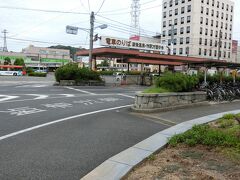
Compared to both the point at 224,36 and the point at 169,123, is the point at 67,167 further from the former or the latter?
the point at 224,36

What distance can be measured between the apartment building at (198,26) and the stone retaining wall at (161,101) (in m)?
75.1

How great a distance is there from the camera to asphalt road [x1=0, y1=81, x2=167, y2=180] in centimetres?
506

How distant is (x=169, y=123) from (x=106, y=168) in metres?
5.09

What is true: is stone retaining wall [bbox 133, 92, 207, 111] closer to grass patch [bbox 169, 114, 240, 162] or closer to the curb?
the curb

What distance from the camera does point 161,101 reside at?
12.1 metres

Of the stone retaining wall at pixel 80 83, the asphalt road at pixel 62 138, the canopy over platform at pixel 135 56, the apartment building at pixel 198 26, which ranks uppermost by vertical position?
the apartment building at pixel 198 26

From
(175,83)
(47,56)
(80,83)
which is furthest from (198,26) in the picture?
(175,83)

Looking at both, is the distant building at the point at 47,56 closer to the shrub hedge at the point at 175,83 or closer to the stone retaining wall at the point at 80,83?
the stone retaining wall at the point at 80,83

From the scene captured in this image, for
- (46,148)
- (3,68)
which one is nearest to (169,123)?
(46,148)

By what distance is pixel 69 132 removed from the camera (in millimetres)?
7977

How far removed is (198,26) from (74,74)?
221 feet

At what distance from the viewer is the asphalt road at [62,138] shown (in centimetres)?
506

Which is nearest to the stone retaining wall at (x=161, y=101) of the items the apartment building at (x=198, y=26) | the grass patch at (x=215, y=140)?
the grass patch at (x=215, y=140)

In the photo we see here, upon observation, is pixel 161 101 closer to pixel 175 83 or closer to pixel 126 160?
pixel 175 83
